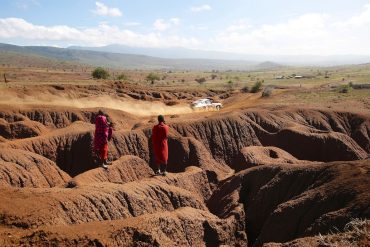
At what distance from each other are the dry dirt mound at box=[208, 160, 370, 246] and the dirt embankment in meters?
0.04

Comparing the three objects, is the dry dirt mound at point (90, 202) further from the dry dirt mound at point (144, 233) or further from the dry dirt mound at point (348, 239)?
the dry dirt mound at point (348, 239)

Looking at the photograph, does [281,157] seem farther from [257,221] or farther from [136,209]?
[136,209]

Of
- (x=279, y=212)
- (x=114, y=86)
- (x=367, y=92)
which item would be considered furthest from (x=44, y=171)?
(x=367, y=92)

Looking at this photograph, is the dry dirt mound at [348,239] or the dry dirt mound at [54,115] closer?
the dry dirt mound at [348,239]

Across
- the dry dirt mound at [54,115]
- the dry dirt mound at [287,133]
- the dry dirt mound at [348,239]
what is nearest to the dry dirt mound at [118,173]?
the dry dirt mound at [287,133]

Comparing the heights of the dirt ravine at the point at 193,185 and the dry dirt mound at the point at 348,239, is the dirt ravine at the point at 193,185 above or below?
below

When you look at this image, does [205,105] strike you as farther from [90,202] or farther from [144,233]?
[144,233]

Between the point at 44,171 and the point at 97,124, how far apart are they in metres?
5.62

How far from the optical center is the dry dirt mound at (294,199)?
466 inches

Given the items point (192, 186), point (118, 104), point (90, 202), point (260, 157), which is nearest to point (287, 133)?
point (260, 157)

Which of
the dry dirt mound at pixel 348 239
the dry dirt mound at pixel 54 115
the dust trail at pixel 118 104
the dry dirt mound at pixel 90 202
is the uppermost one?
the dry dirt mound at pixel 348 239

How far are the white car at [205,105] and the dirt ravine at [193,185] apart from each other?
15193 millimetres

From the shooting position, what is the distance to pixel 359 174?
1330cm

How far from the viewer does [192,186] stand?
2023 cm
